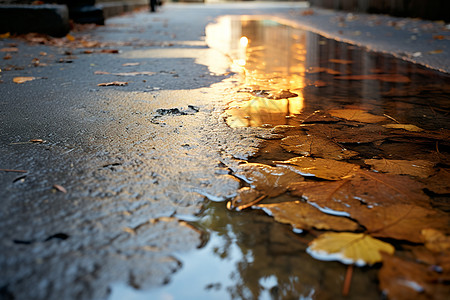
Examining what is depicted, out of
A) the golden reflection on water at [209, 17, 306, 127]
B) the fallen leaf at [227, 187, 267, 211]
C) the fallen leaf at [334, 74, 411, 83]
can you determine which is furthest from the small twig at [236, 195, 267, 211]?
the fallen leaf at [334, 74, 411, 83]

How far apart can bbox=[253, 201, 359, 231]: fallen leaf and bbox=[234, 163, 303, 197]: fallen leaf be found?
0.23 feet

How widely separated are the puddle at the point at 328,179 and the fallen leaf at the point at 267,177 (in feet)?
0.06

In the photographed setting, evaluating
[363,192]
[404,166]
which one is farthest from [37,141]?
[404,166]

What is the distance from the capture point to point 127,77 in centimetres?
263

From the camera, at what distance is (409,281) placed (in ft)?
2.36

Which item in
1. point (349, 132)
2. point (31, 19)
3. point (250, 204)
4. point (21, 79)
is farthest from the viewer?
point (31, 19)

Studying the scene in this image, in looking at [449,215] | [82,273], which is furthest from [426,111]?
[82,273]

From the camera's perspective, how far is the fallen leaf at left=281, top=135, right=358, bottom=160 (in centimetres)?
131

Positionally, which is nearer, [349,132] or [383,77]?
[349,132]

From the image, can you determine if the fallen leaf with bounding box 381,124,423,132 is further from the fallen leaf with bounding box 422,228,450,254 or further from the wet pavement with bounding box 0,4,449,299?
the fallen leaf with bounding box 422,228,450,254

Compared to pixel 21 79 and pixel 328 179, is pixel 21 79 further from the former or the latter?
pixel 328 179

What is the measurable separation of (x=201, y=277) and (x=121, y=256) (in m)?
0.17

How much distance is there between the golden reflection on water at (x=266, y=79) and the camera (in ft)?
5.79

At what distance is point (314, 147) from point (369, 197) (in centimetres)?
38
